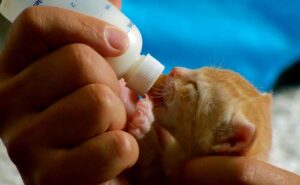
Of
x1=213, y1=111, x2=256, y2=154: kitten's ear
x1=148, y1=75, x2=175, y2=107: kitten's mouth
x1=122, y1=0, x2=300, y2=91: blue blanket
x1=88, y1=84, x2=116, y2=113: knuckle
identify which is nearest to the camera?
x1=88, y1=84, x2=116, y2=113: knuckle

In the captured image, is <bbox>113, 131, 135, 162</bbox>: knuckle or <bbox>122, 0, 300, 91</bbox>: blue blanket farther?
<bbox>122, 0, 300, 91</bbox>: blue blanket

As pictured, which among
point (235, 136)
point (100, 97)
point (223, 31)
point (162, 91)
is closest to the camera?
point (100, 97)

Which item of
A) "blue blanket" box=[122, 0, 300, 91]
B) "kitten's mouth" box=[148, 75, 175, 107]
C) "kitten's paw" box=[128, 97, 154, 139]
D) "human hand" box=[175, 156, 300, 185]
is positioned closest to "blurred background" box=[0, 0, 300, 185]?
"blue blanket" box=[122, 0, 300, 91]

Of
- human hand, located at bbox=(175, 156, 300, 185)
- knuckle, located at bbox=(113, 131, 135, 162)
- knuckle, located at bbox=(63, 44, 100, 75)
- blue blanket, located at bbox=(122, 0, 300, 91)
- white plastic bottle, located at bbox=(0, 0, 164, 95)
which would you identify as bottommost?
knuckle, located at bbox=(113, 131, 135, 162)

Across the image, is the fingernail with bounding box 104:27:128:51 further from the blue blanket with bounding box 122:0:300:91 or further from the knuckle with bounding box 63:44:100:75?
the blue blanket with bounding box 122:0:300:91

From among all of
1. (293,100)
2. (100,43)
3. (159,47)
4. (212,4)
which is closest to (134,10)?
(159,47)

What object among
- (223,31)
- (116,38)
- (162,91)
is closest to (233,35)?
(223,31)

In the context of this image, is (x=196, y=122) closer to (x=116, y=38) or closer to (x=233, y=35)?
(x=116, y=38)

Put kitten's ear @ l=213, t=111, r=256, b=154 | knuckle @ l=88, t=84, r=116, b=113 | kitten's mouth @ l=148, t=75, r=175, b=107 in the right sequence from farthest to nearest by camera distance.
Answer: kitten's mouth @ l=148, t=75, r=175, b=107, kitten's ear @ l=213, t=111, r=256, b=154, knuckle @ l=88, t=84, r=116, b=113
